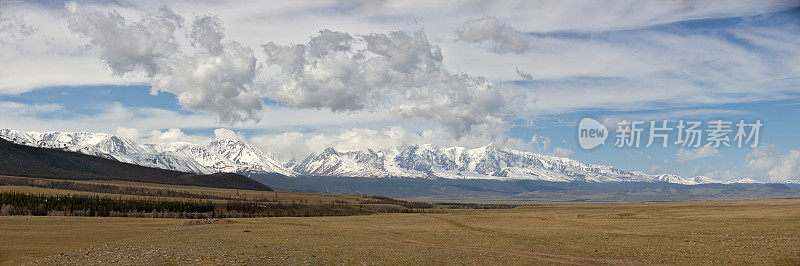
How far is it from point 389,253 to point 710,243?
Result: 25168 mm

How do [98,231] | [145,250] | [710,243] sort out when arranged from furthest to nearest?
1. [98,231]
2. [710,243]
3. [145,250]

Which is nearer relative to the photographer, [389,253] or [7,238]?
[389,253]

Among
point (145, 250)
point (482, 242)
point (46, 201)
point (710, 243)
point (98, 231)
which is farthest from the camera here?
point (46, 201)

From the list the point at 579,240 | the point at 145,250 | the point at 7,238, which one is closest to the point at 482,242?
the point at 579,240

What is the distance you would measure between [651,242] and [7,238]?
55.8m

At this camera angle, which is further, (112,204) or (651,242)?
(112,204)

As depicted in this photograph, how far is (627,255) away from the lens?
39.1 meters

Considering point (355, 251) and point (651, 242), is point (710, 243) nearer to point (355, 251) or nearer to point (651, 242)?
point (651, 242)

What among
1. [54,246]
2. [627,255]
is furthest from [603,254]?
[54,246]

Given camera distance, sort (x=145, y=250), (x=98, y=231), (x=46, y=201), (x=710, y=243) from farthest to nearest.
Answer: (x=46, y=201), (x=98, y=231), (x=710, y=243), (x=145, y=250)

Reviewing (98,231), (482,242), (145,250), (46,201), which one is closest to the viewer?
(145,250)

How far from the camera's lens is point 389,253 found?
1545 inches

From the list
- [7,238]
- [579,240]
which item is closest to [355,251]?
[579,240]

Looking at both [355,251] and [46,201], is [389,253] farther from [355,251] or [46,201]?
[46,201]
